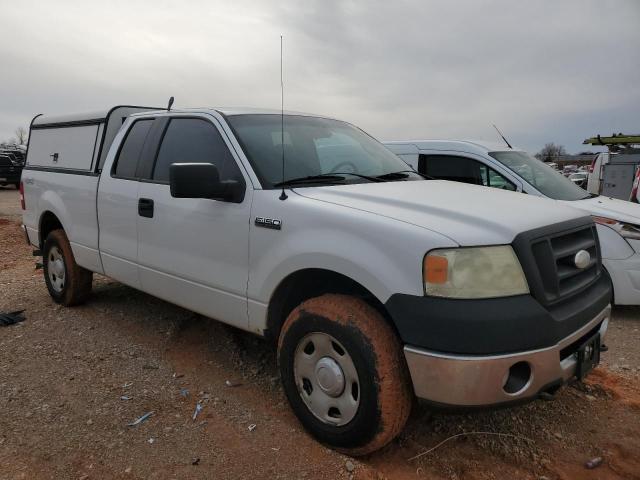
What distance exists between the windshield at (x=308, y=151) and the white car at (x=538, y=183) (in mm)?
2500

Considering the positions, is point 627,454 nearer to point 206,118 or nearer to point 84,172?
point 206,118

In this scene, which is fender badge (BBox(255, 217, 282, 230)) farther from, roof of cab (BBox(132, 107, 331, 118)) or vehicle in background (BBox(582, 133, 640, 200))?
vehicle in background (BBox(582, 133, 640, 200))

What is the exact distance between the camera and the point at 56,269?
17.7 feet

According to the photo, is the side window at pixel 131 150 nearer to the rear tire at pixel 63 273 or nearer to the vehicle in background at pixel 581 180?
the rear tire at pixel 63 273

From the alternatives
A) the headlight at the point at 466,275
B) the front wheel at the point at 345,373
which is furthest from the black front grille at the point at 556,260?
the front wheel at the point at 345,373

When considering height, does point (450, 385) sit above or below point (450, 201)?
below

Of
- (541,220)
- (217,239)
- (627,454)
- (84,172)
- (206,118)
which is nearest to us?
(541,220)

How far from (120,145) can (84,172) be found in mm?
599

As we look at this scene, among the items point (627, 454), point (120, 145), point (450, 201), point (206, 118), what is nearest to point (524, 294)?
point (450, 201)

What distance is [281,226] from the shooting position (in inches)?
116

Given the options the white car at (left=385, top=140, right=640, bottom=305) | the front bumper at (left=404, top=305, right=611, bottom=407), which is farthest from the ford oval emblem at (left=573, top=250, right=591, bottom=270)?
the white car at (left=385, top=140, right=640, bottom=305)

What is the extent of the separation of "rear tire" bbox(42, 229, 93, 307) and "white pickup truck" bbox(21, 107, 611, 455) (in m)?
1.04

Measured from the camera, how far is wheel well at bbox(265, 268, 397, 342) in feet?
9.02

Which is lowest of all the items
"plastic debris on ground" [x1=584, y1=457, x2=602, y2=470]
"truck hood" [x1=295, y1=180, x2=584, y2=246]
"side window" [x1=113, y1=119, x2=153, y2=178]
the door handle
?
"plastic debris on ground" [x1=584, y1=457, x2=602, y2=470]
